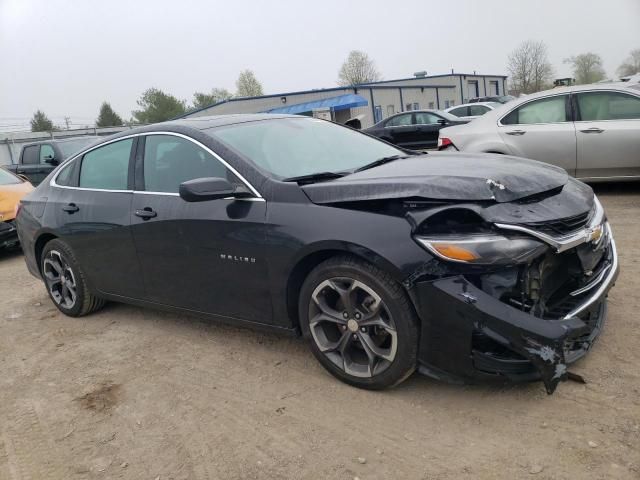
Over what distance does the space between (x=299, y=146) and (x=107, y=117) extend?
78.9 metres

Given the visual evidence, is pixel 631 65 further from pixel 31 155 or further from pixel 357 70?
pixel 31 155

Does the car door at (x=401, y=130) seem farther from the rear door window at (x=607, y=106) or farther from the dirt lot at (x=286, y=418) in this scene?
the dirt lot at (x=286, y=418)

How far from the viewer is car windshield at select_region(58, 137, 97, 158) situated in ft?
39.9

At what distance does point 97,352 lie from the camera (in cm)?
400

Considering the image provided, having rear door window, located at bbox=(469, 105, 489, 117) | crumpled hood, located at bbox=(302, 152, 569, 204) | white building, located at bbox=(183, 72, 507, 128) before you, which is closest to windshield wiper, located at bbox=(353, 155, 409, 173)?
crumpled hood, located at bbox=(302, 152, 569, 204)

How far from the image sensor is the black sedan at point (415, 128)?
52.0ft

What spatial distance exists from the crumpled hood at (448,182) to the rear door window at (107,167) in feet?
5.87

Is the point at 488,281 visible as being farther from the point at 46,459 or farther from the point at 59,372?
the point at 59,372

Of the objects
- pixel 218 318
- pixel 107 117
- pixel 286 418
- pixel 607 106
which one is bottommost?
pixel 286 418

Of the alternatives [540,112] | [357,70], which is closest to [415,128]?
[540,112]

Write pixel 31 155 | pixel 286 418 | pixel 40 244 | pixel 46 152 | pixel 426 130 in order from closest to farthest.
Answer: pixel 286 418
pixel 40 244
pixel 46 152
pixel 31 155
pixel 426 130

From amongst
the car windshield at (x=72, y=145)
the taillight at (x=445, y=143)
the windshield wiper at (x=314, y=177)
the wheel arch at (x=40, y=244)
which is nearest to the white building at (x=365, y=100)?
the car windshield at (x=72, y=145)

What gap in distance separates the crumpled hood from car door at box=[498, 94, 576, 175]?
390 cm

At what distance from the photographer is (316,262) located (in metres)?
3.00
